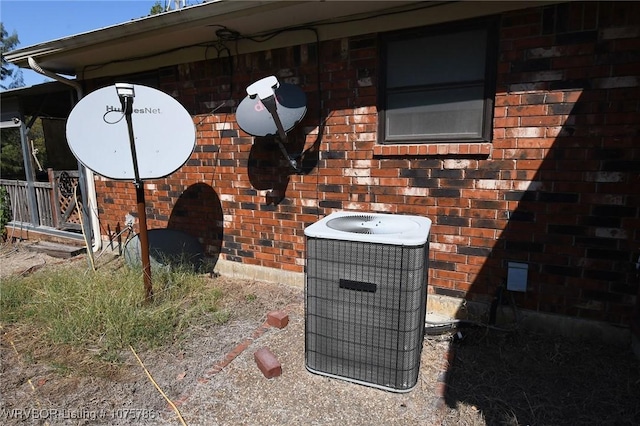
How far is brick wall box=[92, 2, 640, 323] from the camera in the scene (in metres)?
2.64

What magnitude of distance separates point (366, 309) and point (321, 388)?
2.11 ft

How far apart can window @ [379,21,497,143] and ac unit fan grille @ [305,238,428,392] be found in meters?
1.45

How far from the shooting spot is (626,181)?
263 cm

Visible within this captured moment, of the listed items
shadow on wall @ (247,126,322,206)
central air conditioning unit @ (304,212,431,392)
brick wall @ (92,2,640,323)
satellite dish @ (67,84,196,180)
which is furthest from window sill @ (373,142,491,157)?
satellite dish @ (67,84,196,180)

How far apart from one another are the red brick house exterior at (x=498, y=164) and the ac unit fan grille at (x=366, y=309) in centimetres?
115

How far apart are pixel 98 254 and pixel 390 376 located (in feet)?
17.6

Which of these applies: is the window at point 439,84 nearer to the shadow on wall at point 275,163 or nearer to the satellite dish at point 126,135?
the shadow on wall at point 275,163

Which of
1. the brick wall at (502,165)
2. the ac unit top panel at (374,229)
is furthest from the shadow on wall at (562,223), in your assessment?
the ac unit top panel at (374,229)

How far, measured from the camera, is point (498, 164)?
3002 millimetres

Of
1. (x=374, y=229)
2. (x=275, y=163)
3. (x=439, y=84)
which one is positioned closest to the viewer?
(x=374, y=229)

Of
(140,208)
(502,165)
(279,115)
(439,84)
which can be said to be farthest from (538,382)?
(140,208)

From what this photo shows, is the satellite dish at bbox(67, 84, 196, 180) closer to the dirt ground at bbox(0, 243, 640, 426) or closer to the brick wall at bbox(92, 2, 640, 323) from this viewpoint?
the brick wall at bbox(92, 2, 640, 323)

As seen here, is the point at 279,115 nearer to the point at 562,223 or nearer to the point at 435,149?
Result: the point at 435,149

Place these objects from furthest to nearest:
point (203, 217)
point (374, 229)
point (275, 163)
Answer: point (203, 217) < point (275, 163) < point (374, 229)
